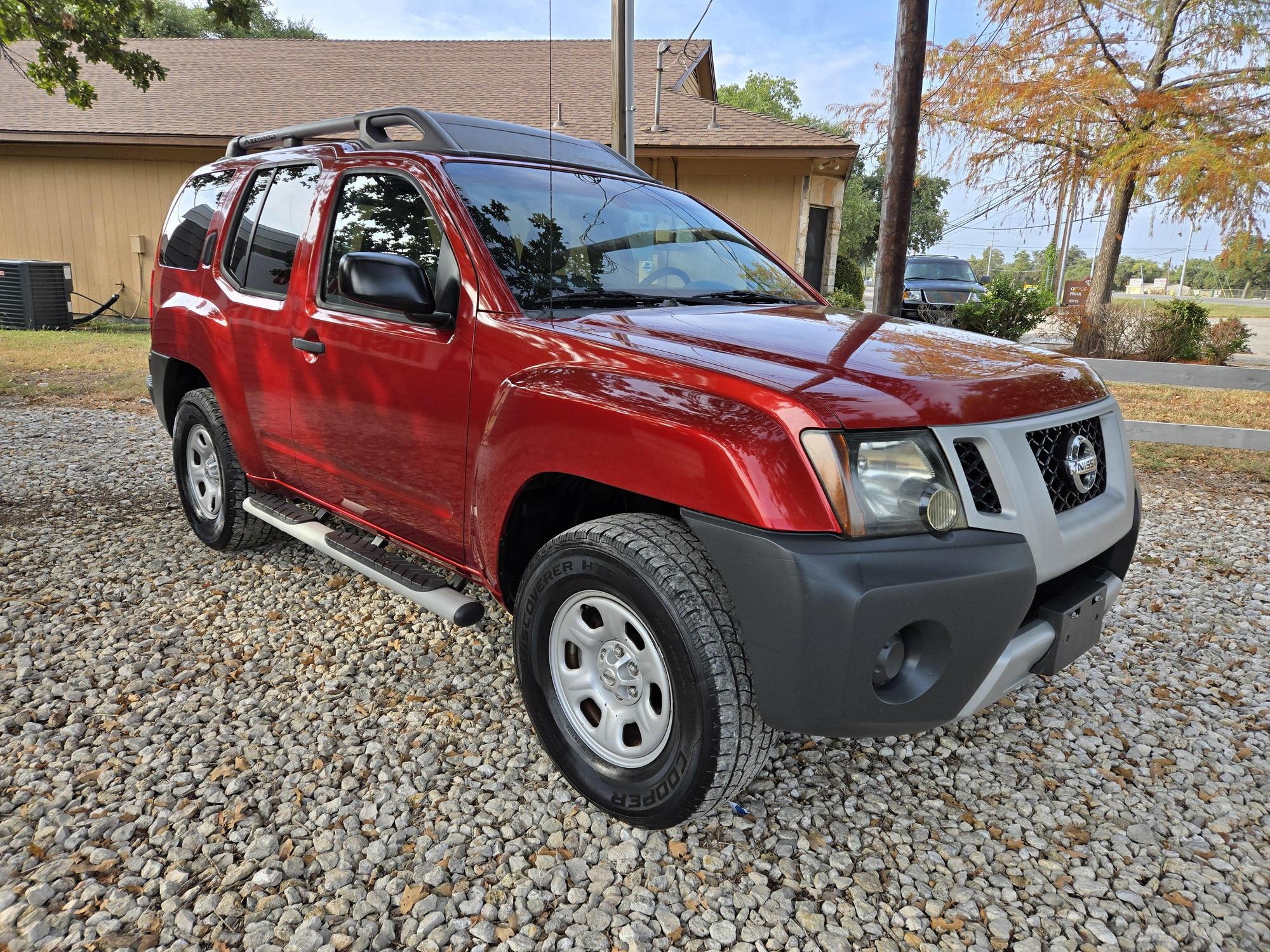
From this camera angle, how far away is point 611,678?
7.86ft

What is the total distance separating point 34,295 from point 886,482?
1644 cm

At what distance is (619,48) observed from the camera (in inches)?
316

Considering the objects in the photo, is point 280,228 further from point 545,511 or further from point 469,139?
point 545,511

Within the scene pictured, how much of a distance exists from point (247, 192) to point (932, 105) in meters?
14.8

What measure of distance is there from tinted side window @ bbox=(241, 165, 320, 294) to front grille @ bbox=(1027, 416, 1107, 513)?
2.91 metres

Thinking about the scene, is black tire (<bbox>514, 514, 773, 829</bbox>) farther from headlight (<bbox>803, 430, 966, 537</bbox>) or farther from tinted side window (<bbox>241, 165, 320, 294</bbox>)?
tinted side window (<bbox>241, 165, 320, 294</bbox>)

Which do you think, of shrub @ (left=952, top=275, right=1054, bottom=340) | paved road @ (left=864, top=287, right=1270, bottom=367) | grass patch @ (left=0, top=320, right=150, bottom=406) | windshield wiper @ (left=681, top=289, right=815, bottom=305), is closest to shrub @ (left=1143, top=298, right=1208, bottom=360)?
shrub @ (left=952, top=275, right=1054, bottom=340)

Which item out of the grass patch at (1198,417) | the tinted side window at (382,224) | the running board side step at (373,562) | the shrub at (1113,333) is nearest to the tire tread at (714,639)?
the running board side step at (373,562)

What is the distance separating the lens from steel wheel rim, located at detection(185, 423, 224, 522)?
4.29 meters

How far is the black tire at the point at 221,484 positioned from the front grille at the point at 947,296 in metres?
14.3

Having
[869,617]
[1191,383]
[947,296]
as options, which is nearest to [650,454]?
→ [869,617]

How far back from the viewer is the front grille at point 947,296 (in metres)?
16.1

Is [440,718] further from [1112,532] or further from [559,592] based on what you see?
[1112,532]

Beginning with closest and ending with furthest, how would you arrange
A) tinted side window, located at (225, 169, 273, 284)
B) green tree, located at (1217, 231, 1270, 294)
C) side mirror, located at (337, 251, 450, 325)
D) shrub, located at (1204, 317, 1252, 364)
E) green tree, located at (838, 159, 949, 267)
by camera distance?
side mirror, located at (337, 251, 450, 325)
tinted side window, located at (225, 169, 273, 284)
shrub, located at (1204, 317, 1252, 364)
green tree, located at (1217, 231, 1270, 294)
green tree, located at (838, 159, 949, 267)
